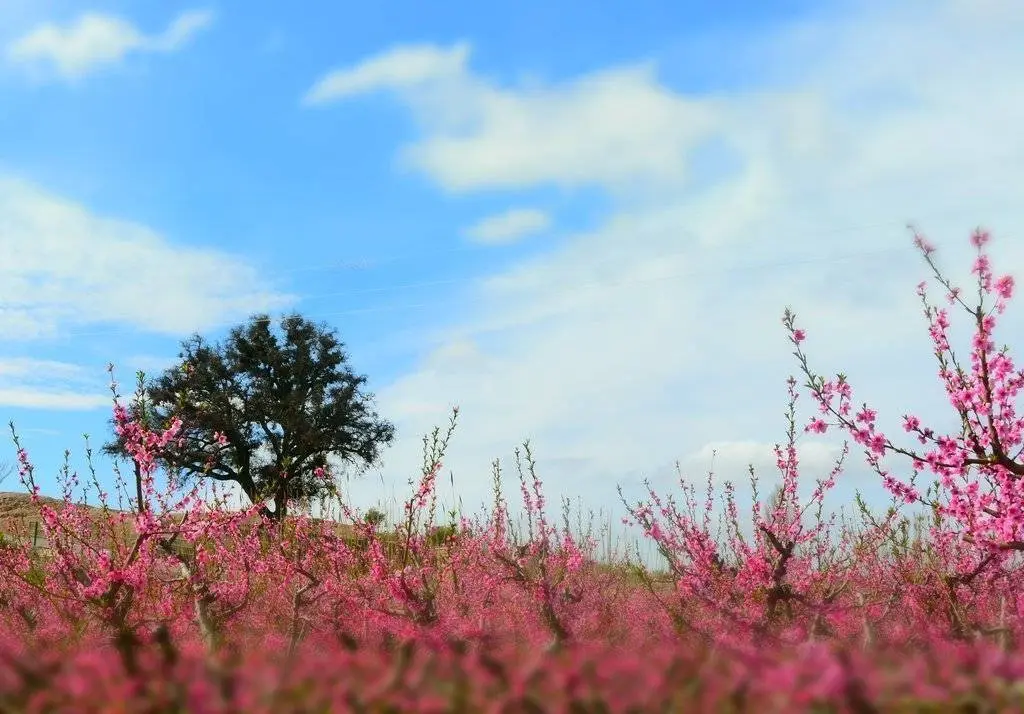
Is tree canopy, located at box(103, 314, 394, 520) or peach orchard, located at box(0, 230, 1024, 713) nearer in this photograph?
peach orchard, located at box(0, 230, 1024, 713)

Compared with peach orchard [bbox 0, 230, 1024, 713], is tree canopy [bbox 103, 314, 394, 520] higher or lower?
higher

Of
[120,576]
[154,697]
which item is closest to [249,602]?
[120,576]

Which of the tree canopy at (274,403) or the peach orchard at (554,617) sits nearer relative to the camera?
the peach orchard at (554,617)

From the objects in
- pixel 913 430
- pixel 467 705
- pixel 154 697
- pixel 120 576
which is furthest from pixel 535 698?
pixel 913 430

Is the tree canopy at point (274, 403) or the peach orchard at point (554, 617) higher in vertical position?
the tree canopy at point (274, 403)

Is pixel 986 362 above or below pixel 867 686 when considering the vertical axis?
above

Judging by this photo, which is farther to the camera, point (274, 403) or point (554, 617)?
point (274, 403)

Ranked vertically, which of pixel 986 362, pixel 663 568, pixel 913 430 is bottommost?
pixel 663 568

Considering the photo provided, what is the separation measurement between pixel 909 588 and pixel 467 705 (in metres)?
6.57

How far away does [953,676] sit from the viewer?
5.73ft

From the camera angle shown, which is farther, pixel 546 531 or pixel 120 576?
pixel 546 531

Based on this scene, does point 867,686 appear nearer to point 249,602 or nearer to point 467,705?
point 467,705

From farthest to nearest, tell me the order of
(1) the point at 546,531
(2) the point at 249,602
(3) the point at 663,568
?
(3) the point at 663,568, (1) the point at 546,531, (2) the point at 249,602

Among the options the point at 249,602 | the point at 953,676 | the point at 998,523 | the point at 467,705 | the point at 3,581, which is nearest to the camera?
the point at 467,705
